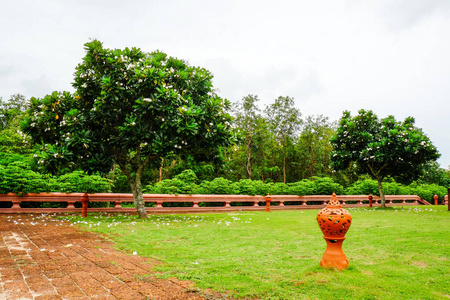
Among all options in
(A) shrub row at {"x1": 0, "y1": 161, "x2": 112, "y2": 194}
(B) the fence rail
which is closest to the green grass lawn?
(B) the fence rail

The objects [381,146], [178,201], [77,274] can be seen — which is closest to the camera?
[77,274]

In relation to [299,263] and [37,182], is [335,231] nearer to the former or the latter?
[299,263]

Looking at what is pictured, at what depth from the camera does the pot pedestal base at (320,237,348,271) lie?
12.6 ft

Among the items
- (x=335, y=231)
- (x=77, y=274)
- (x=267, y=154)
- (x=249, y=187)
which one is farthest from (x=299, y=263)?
(x=267, y=154)

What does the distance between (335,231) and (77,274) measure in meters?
3.48

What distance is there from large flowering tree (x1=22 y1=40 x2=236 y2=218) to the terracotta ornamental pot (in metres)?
5.93

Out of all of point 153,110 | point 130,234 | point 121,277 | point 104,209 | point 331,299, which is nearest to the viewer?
point 331,299

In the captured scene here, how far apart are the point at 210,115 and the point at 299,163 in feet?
77.1

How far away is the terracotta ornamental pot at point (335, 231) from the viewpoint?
3.80m

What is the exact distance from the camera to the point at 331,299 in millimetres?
2859

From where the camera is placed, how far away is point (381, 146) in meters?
16.1

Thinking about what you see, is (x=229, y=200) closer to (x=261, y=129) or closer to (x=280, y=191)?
(x=280, y=191)

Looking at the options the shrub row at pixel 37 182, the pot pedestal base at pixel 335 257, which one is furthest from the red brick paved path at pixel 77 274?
the shrub row at pixel 37 182

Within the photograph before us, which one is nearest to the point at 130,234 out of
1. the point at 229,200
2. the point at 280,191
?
the point at 229,200
